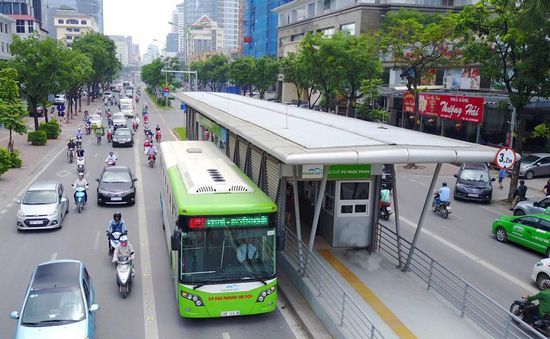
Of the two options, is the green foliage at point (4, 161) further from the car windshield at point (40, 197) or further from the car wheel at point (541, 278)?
the car wheel at point (541, 278)

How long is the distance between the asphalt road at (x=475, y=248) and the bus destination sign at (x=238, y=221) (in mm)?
6857

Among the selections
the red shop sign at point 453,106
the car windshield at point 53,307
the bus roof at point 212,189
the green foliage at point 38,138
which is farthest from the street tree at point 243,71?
the car windshield at point 53,307

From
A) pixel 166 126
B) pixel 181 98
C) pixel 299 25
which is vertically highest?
pixel 299 25

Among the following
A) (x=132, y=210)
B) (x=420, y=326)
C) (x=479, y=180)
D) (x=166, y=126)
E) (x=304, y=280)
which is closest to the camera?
(x=420, y=326)

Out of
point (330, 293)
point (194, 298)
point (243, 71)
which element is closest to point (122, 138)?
point (330, 293)

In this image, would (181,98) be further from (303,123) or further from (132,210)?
(303,123)

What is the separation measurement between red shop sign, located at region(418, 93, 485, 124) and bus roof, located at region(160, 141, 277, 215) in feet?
85.5

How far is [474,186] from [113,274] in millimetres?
18020

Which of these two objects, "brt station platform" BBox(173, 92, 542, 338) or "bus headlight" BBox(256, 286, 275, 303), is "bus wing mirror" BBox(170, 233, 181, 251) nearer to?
"bus headlight" BBox(256, 286, 275, 303)

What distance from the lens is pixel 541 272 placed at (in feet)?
48.5

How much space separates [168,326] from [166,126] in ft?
153

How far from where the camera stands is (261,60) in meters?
76.6

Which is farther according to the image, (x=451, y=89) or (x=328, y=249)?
(x=451, y=89)

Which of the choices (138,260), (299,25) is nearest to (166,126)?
(299,25)
